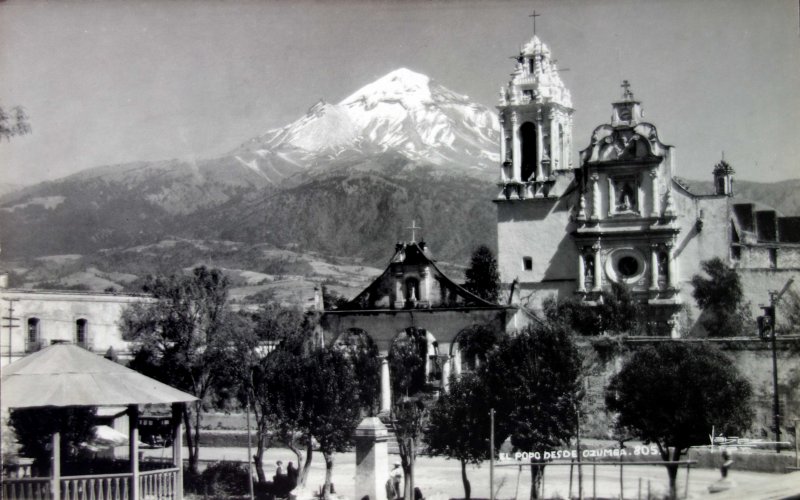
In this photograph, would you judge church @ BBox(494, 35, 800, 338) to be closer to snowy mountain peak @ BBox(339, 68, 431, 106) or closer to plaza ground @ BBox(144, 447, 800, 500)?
snowy mountain peak @ BBox(339, 68, 431, 106)

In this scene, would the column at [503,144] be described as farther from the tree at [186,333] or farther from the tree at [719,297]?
the tree at [186,333]

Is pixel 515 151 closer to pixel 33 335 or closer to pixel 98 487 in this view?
pixel 33 335

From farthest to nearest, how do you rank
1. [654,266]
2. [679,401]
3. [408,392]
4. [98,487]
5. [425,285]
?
[654,266], [408,392], [425,285], [679,401], [98,487]

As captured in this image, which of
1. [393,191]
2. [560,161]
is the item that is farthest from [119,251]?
[560,161]

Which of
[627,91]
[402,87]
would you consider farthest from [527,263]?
[402,87]

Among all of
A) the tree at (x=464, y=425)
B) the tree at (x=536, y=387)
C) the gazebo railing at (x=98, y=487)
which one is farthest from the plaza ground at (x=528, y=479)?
the gazebo railing at (x=98, y=487)
